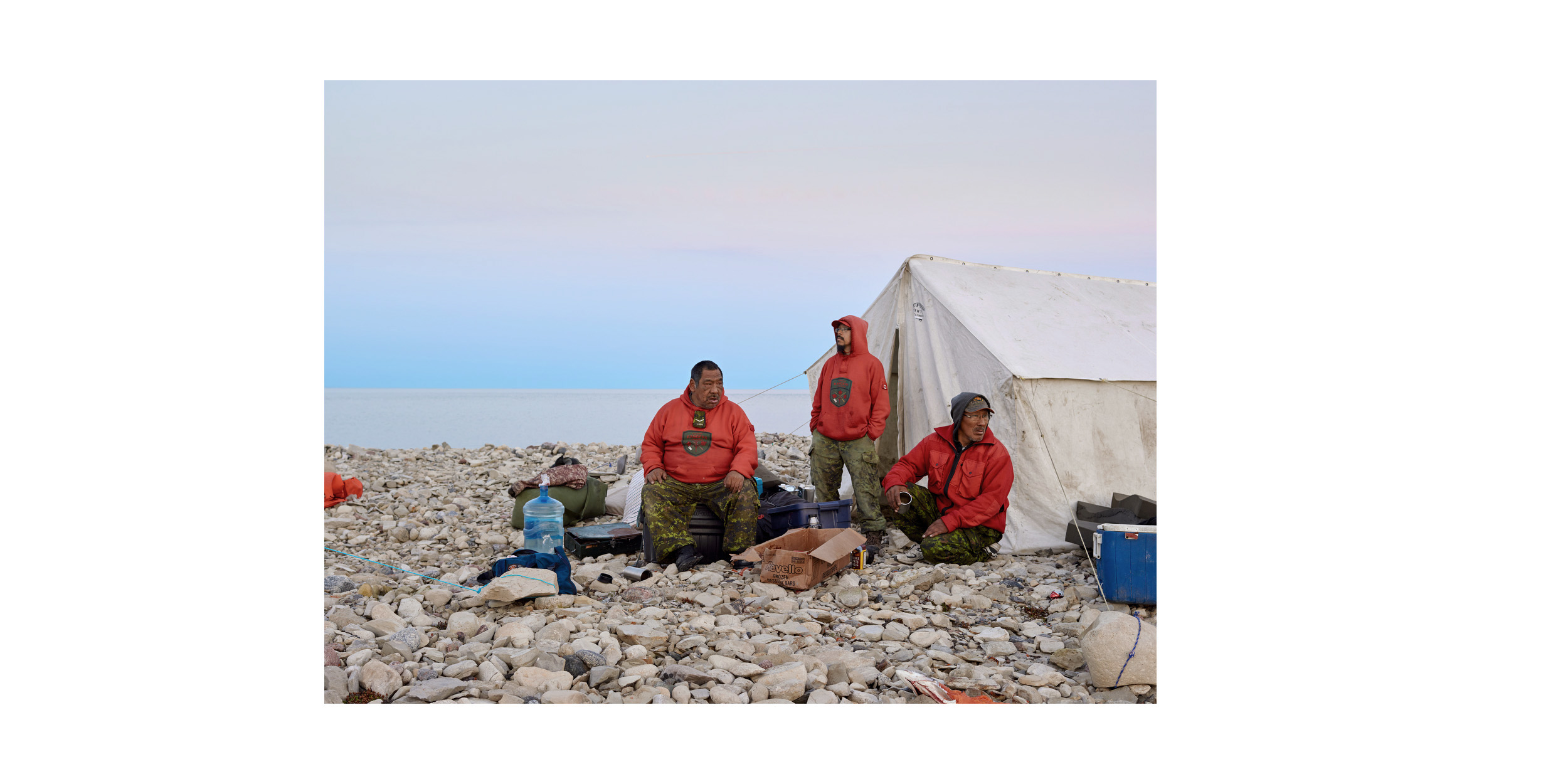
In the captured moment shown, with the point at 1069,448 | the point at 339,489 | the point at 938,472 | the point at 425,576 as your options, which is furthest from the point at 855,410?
the point at 339,489

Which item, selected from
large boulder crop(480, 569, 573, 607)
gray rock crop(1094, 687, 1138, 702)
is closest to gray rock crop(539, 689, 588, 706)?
large boulder crop(480, 569, 573, 607)

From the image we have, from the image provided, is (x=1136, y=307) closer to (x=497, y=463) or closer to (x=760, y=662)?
(x=760, y=662)

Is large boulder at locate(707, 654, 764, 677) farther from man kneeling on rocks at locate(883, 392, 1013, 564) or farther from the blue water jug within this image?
the blue water jug

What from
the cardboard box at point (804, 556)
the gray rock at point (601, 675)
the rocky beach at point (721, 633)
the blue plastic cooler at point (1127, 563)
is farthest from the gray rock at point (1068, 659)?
the gray rock at point (601, 675)

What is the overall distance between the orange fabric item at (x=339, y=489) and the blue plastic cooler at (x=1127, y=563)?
19.5 feet

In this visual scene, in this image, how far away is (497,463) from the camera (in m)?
9.88

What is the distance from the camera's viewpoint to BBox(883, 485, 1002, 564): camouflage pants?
522 cm

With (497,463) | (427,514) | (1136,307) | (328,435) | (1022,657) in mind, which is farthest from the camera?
(328,435)

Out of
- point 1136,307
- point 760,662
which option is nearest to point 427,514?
point 760,662

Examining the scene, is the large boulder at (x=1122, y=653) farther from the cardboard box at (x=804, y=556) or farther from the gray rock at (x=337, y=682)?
the gray rock at (x=337, y=682)

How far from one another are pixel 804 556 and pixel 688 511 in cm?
106

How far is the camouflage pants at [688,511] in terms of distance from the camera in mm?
5137

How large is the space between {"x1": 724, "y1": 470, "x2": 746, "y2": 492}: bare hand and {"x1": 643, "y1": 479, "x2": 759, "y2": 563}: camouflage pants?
0.08 feet

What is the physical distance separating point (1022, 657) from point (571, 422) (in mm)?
15654
